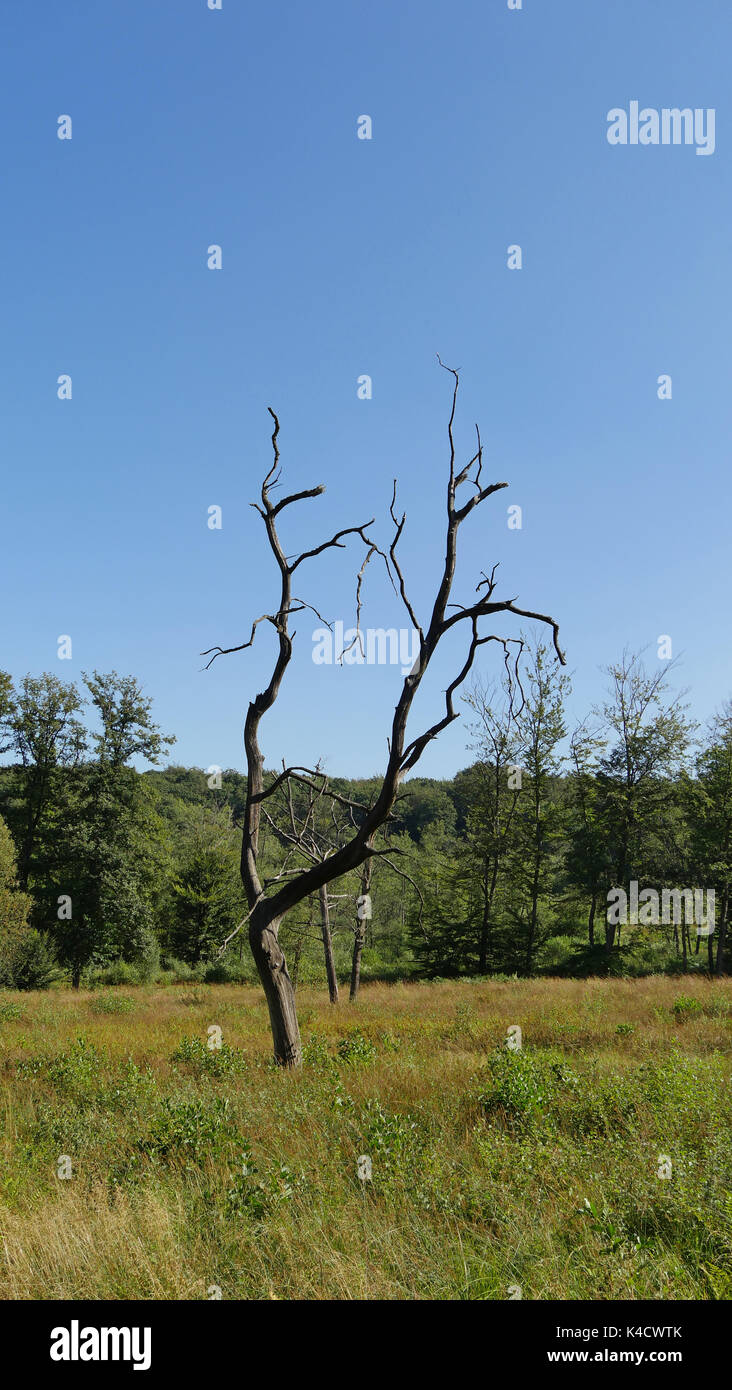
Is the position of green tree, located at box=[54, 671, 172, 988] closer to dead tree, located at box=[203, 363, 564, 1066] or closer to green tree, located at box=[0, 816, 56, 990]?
green tree, located at box=[0, 816, 56, 990]

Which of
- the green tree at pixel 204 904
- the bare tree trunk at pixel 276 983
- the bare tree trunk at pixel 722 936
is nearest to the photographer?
the bare tree trunk at pixel 276 983

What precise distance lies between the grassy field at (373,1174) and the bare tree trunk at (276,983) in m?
0.33

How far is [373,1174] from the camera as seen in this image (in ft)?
18.1

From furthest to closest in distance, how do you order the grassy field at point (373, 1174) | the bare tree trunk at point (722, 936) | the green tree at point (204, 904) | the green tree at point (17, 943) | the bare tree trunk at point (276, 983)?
the green tree at point (204, 904) < the bare tree trunk at point (722, 936) < the green tree at point (17, 943) < the bare tree trunk at point (276, 983) < the grassy field at point (373, 1174)

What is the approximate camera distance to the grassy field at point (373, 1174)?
4.08 meters

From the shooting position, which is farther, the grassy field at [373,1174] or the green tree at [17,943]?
the green tree at [17,943]

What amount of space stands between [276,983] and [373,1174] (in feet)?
13.4

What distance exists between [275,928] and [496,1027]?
5.97m

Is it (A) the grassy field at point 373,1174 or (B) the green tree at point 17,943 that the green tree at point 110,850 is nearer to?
(B) the green tree at point 17,943

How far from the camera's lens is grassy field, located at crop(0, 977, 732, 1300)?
4082mm

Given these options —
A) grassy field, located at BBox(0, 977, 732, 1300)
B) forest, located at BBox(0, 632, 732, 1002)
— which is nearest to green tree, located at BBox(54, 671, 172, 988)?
forest, located at BBox(0, 632, 732, 1002)

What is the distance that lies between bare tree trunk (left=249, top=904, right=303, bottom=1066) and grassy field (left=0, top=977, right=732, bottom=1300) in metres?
0.33

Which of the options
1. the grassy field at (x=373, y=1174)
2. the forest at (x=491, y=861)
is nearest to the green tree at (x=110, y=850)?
the forest at (x=491, y=861)
